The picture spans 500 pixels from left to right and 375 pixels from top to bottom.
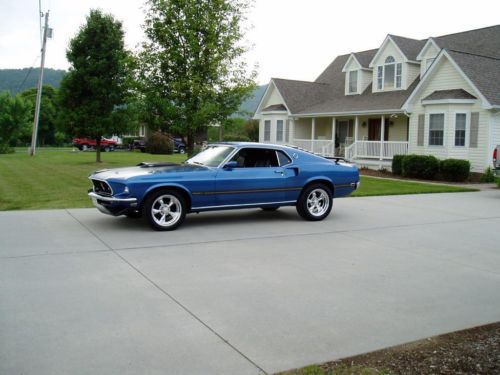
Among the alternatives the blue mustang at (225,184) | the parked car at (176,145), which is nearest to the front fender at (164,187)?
the blue mustang at (225,184)

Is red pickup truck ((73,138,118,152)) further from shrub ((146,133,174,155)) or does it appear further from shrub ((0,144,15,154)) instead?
shrub ((0,144,15,154))

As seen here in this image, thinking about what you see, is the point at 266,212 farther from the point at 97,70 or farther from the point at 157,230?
the point at 97,70

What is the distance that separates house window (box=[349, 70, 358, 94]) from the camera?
30719 mm

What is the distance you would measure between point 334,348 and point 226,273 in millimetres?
2437

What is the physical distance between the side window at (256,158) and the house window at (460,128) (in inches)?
583

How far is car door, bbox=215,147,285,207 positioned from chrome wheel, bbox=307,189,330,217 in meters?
0.72

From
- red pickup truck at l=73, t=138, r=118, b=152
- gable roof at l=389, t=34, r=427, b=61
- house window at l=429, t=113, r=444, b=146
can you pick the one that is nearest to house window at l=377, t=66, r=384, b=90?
gable roof at l=389, t=34, r=427, b=61

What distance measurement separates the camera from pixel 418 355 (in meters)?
4.07

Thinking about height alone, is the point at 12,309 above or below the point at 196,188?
below

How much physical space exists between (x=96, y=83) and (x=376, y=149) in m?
15.3

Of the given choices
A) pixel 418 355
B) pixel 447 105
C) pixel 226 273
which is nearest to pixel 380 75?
pixel 447 105

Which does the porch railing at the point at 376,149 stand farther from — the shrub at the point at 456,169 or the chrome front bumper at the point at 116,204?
the chrome front bumper at the point at 116,204

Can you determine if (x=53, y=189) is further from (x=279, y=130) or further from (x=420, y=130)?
(x=279, y=130)

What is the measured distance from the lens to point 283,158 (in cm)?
1049
